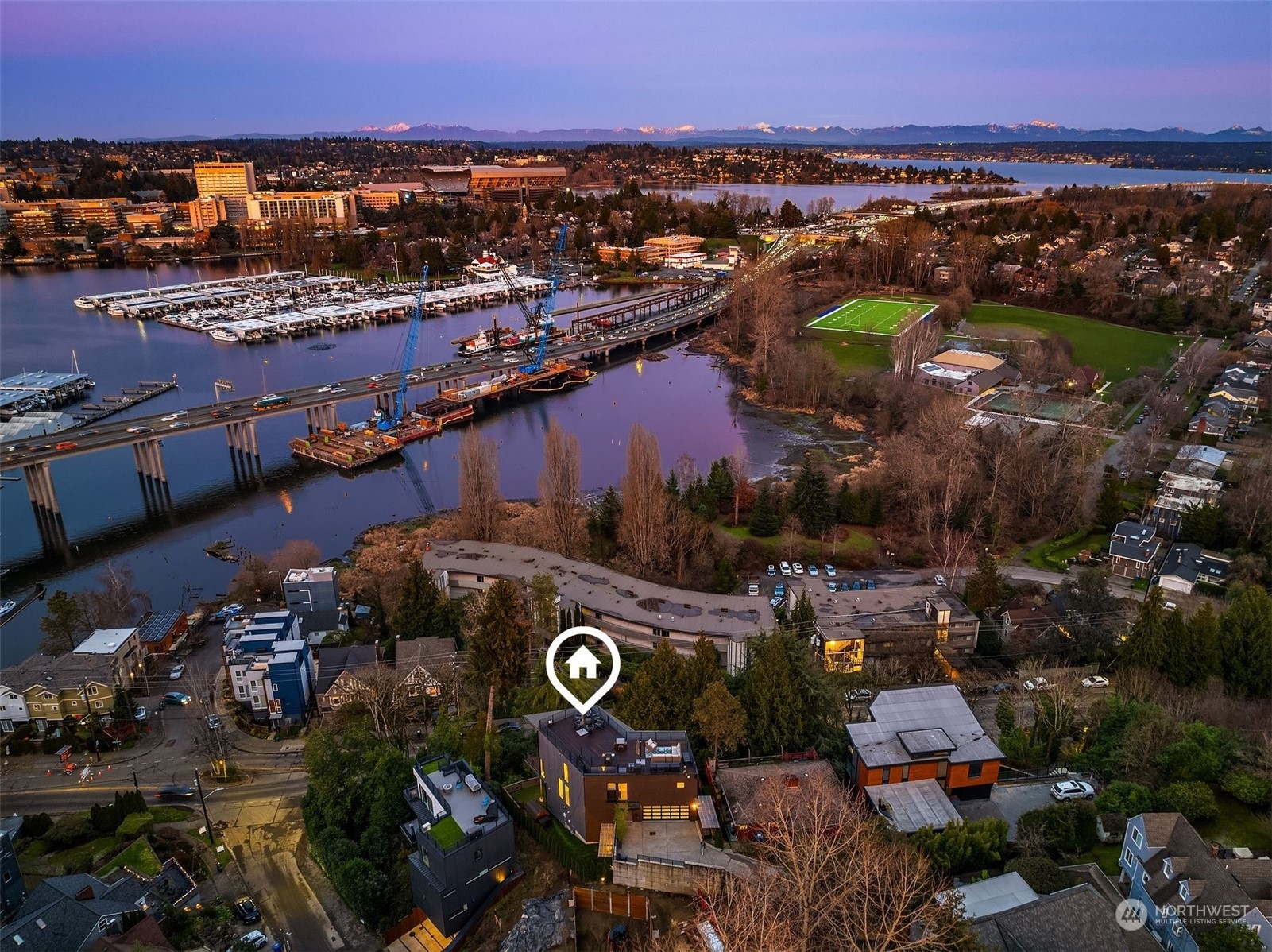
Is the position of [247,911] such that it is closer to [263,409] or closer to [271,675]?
[271,675]

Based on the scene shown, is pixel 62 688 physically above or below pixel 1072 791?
below

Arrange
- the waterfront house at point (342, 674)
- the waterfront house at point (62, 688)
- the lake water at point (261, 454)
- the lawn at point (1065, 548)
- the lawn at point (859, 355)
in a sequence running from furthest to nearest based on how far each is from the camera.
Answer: the lawn at point (859, 355) < the lake water at point (261, 454) < the lawn at point (1065, 548) < the waterfront house at point (62, 688) < the waterfront house at point (342, 674)

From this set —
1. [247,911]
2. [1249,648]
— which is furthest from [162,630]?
[1249,648]

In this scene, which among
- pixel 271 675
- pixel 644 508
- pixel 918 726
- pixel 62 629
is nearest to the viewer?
pixel 918 726

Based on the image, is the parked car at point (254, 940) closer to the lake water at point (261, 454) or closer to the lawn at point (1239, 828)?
the lawn at point (1239, 828)

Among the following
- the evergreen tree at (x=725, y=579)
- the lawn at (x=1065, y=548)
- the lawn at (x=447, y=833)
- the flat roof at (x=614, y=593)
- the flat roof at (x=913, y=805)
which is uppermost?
the lawn at (x=447, y=833)

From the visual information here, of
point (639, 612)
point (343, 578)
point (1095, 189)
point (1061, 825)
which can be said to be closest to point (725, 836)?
point (1061, 825)

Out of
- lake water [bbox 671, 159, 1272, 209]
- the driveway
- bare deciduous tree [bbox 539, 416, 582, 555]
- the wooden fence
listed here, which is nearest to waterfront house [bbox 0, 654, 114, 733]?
bare deciduous tree [bbox 539, 416, 582, 555]

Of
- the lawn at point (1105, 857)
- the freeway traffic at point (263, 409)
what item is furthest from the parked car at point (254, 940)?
the freeway traffic at point (263, 409)
